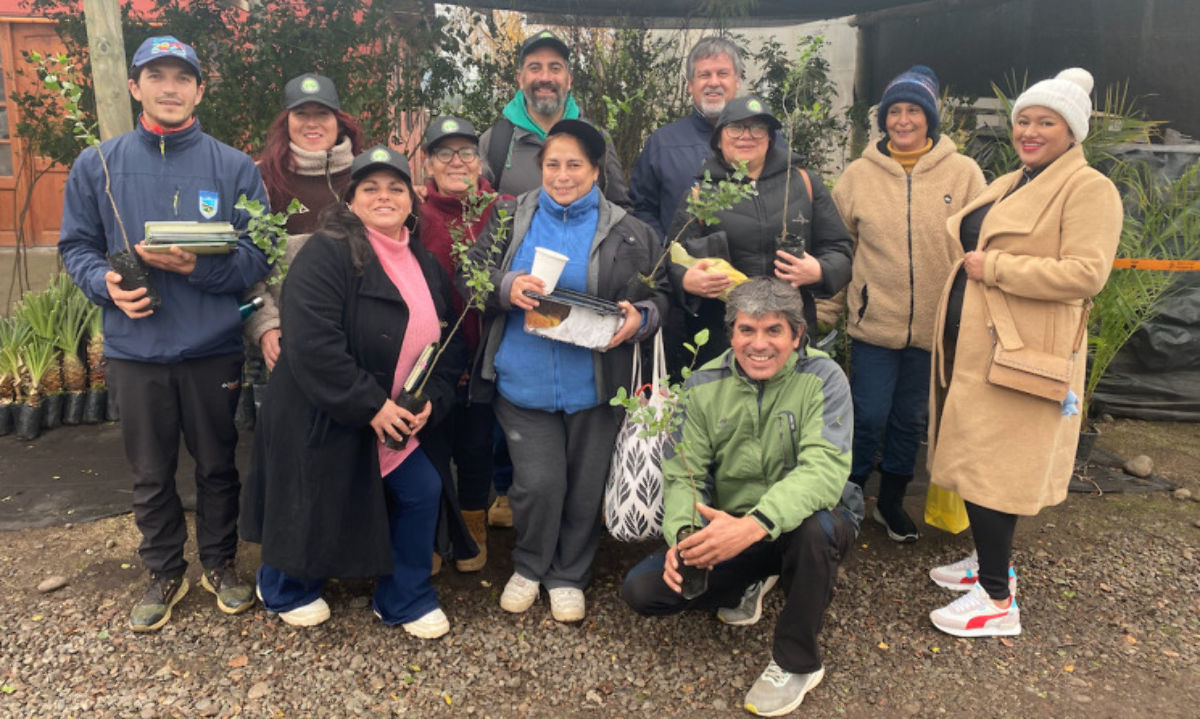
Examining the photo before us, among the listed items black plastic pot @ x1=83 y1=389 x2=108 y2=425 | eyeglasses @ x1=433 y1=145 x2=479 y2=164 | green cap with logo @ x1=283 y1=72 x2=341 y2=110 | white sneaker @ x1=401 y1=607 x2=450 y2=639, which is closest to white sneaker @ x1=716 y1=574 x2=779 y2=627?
white sneaker @ x1=401 y1=607 x2=450 y2=639

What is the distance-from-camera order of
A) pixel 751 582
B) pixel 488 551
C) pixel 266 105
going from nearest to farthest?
pixel 751 582 < pixel 488 551 < pixel 266 105

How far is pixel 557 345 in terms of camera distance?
3244 millimetres

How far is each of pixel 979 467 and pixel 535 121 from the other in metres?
2.45

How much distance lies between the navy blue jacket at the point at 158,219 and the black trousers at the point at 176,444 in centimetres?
8

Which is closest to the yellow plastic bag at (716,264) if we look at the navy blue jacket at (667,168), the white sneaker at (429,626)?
the navy blue jacket at (667,168)

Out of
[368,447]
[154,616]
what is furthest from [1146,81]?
[154,616]

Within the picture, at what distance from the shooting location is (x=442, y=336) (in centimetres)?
324

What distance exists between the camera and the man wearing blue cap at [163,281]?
298cm

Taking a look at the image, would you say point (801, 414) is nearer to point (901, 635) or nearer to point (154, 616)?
point (901, 635)

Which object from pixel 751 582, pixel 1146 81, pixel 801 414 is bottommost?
pixel 751 582

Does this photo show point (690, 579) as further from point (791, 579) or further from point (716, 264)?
point (716, 264)

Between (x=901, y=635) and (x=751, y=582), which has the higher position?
(x=751, y=582)

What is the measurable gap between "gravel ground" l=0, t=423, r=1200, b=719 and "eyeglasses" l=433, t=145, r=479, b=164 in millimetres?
1804

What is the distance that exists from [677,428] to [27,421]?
4238 millimetres
